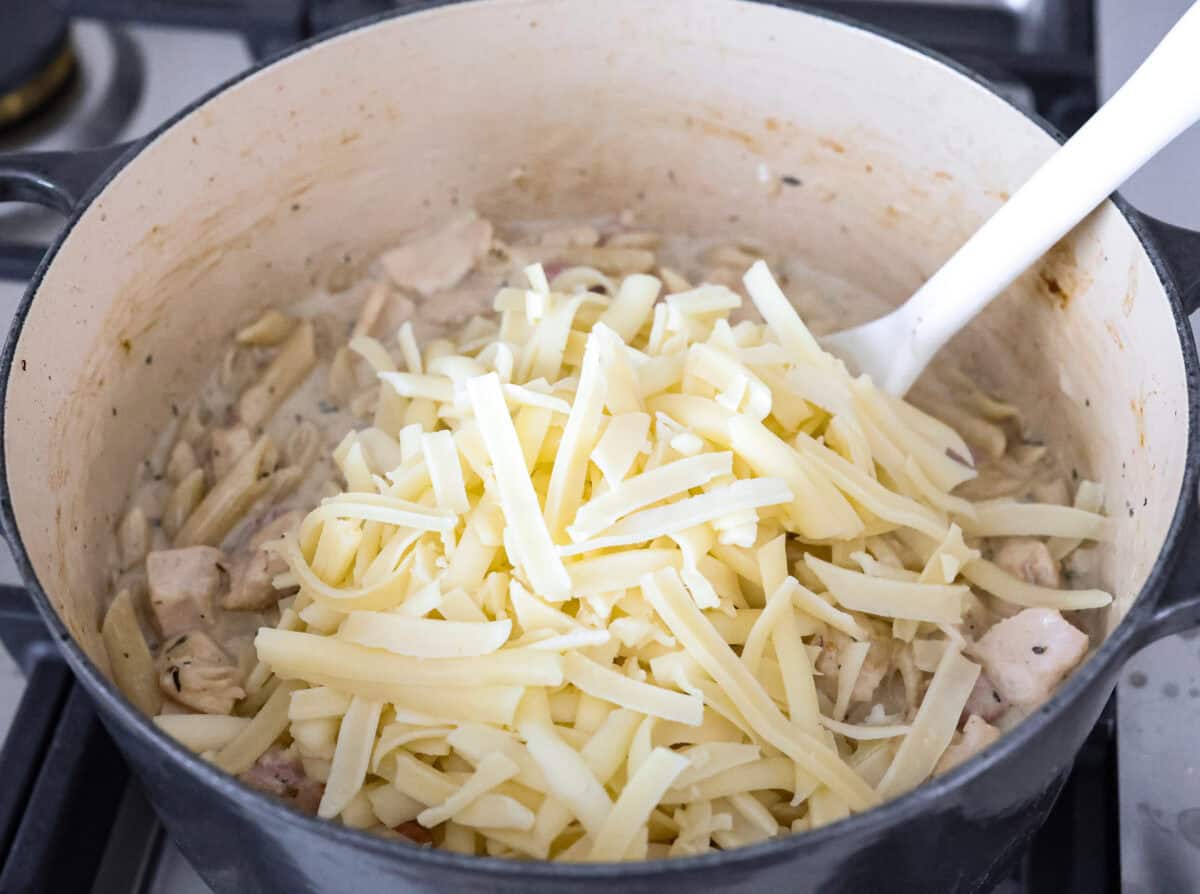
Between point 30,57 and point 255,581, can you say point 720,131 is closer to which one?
point 255,581

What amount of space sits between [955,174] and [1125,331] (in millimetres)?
275

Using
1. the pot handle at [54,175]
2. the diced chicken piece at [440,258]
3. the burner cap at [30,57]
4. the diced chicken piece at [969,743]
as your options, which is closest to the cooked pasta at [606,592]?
the diced chicken piece at [969,743]

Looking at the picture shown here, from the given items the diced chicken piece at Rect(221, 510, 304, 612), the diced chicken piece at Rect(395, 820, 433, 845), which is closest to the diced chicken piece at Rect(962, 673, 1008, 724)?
the diced chicken piece at Rect(395, 820, 433, 845)

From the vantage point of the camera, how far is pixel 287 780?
1.02 meters

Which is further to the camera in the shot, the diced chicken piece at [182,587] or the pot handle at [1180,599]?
the diced chicken piece at [182,587]

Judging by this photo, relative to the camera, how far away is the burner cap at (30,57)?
148cm

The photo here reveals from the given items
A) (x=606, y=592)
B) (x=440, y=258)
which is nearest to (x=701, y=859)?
(x=606, y=592)

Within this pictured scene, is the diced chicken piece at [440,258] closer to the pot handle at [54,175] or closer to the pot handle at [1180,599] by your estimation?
the pot handle at [54,175]

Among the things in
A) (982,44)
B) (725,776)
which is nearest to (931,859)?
(725,776)

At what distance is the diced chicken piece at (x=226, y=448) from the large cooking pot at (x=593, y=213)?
0.23 ft

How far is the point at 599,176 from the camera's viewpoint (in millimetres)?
1466

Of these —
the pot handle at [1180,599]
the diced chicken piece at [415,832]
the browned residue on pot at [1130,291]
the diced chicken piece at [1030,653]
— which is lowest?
the diced chicken piece at [415,832]

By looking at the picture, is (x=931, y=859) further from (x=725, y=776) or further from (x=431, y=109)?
(x=431, y=109)

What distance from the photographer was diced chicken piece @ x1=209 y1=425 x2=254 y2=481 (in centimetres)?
129
